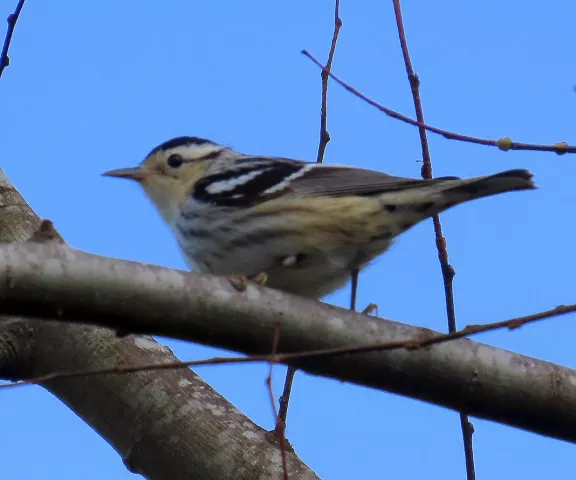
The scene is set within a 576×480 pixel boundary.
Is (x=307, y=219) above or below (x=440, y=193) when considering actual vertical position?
below

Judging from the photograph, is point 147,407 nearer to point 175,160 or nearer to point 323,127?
point 323,127

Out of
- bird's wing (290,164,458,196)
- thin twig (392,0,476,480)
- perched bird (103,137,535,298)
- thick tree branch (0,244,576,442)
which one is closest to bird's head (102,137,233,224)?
perched bird (103,137,535,298)

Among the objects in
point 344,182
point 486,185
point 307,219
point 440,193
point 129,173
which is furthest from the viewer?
point 129,173

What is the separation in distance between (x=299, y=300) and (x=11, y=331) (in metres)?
1.72

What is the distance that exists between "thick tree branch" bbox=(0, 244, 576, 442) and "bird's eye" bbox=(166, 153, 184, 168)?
2963mm

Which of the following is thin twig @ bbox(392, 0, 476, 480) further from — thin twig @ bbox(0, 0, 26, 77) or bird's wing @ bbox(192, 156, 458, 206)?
thin twig @ bbox(0, 0, 26, 77)

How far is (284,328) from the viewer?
10.1ft

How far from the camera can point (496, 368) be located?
312cm

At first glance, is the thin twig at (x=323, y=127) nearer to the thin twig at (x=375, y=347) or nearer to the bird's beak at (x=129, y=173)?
the thin twig at (x=375, y=347)

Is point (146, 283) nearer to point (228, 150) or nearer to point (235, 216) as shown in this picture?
point (235, 216)

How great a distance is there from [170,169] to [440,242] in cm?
245

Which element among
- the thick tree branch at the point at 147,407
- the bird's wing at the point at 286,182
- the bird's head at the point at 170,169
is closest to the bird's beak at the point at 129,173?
the bird's head at the point at 170,169

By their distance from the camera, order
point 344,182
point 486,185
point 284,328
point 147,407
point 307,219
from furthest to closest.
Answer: point 344,182 → point 307,219 → point 486,185 → point 147,407 → point 284,328

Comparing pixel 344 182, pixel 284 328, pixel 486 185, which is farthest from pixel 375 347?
A: pixel 344 182
